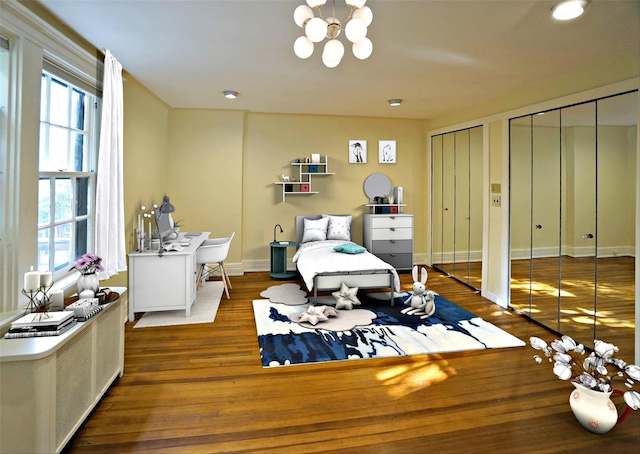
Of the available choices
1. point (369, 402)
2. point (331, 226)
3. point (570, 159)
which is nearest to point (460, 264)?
point (331, 226)

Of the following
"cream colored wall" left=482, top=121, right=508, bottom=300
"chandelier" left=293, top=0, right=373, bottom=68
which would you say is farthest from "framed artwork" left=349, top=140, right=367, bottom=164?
"chandelier" left=293, top=0, right=373, bottom=68

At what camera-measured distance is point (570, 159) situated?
137 inches

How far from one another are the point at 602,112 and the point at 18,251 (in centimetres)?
447

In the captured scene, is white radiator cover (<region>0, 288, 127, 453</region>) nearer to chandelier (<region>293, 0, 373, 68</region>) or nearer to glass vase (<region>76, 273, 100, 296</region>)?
glass vase (<region>76, 273, 100, 296</region>)

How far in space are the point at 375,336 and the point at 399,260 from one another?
2.66 metres

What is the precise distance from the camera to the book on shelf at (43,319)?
186cm

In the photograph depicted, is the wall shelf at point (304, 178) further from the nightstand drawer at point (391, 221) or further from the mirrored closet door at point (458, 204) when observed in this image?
the mirrored closet door at point (458, 204)

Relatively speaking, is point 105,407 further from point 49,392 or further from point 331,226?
point 331,226

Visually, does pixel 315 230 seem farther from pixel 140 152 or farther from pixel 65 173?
pixel 65 173

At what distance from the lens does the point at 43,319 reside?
74.6 inches

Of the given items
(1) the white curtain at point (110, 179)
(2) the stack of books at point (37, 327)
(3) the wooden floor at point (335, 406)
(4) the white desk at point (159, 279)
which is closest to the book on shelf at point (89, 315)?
(2) the stack of books at point (37, 327)

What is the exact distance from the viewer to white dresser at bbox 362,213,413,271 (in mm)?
5898

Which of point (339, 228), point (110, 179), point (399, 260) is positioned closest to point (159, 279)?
point (110, 179)

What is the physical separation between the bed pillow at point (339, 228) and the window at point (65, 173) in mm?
3389
